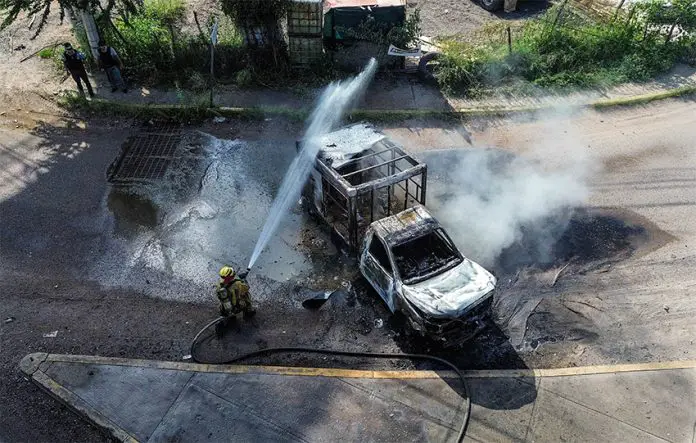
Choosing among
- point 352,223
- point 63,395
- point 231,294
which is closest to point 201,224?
point 231,294

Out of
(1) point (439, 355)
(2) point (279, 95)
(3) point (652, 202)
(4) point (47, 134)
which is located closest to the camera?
(1) point (439, 355)

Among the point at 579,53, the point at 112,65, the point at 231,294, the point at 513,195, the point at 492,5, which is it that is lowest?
the point at 513,195

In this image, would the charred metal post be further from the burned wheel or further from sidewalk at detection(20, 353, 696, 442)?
the burned wheel

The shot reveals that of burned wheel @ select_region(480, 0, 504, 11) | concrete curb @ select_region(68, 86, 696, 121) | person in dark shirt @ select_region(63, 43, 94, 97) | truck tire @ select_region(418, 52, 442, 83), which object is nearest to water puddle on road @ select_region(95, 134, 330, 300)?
concrete curb @ select_region(68, 86, 696, 121)

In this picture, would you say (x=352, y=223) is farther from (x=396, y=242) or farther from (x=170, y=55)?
(x=170, y=55)

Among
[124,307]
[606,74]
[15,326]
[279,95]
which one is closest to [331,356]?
[124,307]

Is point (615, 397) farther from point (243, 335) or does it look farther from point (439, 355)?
point (243, 335)

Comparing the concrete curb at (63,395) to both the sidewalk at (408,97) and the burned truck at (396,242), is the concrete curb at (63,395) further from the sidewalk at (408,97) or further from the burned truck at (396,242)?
the sidewalk at (408,97)

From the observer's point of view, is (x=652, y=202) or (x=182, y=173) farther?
Answer: (x=182, y=173)
